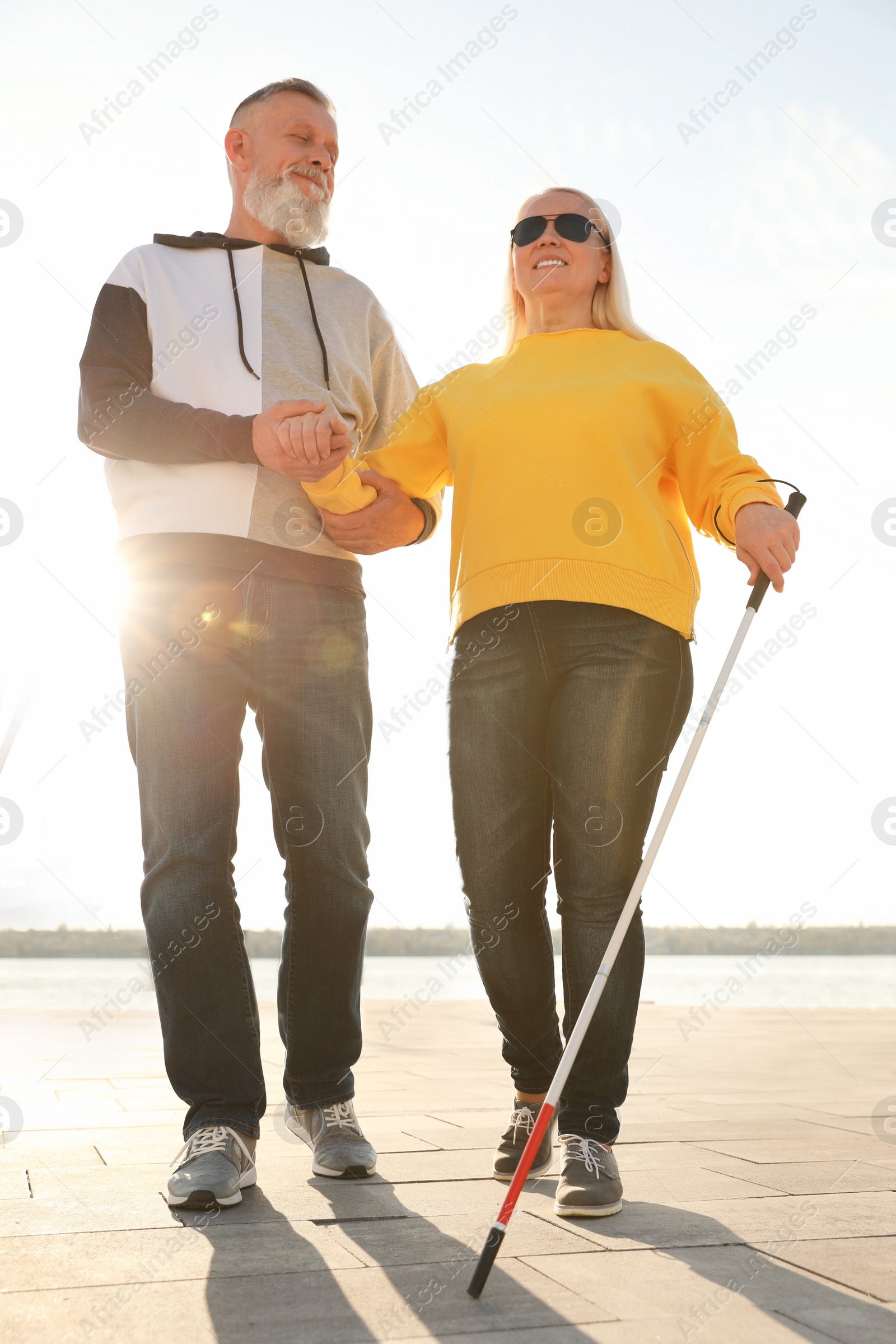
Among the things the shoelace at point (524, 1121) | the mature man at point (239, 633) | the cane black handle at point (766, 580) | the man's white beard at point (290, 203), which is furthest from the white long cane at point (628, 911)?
the man's white beard at point (290, 203)

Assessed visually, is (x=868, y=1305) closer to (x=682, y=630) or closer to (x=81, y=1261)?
(x=81, y=1261)

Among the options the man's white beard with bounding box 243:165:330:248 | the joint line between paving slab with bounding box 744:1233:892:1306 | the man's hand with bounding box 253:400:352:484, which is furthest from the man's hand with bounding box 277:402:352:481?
the joint line between paving slab with bounding box 744:1233:892:1306

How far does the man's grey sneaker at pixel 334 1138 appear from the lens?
7.52ft

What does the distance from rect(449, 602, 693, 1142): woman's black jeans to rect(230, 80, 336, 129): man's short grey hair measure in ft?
4.43

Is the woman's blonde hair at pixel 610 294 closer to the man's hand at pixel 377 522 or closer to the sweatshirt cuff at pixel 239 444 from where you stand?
the man's hand at pixel 377 522

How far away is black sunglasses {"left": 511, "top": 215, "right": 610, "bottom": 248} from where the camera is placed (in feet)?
8.78

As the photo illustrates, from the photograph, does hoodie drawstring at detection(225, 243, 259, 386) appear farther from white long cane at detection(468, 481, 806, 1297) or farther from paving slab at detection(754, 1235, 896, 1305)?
paving slab at detection(754, 1235, 896, 1305)

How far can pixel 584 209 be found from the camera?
273cm

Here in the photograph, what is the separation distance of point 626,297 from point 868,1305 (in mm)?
2113

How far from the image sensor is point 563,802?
2.31m

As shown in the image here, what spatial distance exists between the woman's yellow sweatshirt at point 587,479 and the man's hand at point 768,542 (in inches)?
3.0

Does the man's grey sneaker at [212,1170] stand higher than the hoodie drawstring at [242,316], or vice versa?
the hoodie drawstring at [242,316]

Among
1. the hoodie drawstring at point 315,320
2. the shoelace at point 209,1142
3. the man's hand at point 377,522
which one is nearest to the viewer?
the shoelace at point 209,1142

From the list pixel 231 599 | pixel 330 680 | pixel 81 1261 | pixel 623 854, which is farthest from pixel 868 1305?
pixel 231 599
